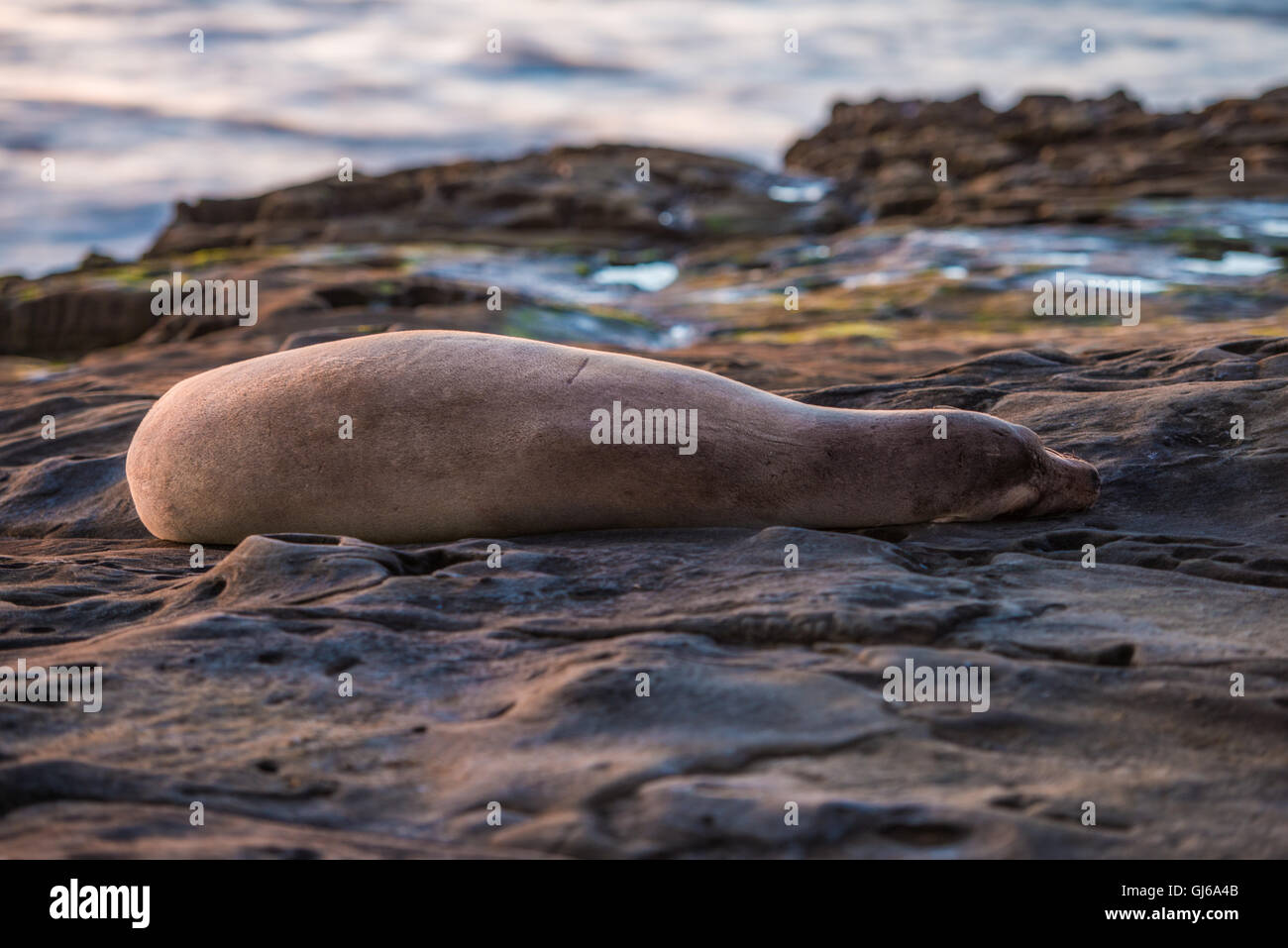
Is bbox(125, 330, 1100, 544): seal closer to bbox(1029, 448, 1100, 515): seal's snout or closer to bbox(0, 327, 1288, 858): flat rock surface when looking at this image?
bbox(1029, 448, 1100, 515): seal's snout

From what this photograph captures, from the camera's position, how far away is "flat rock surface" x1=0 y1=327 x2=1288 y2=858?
7.17ft

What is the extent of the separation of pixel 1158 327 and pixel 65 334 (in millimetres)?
10969

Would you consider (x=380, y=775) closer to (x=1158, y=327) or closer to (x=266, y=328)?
(x=266, y=328)

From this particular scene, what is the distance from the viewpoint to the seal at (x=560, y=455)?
4004mm

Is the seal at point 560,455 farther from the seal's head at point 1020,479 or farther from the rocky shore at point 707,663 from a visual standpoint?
the rocky shore at point 707,663

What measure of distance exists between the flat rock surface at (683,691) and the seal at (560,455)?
13 cm

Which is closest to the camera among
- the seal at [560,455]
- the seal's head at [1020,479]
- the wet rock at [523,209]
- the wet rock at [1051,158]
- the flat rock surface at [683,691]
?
the flat rock surface at [683,691]

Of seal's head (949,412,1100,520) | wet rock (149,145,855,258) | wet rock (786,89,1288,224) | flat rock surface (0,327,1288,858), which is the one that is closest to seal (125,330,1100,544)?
seal's head (949,412,1100,520)

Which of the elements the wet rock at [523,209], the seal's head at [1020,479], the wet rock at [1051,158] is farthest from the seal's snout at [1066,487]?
the wet rock at [523,209]

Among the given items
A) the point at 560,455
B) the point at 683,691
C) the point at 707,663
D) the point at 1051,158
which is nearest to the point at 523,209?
the point at 1051,158

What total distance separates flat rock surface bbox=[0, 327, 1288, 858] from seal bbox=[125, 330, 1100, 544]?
0.13 metres

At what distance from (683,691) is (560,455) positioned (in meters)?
1.43
